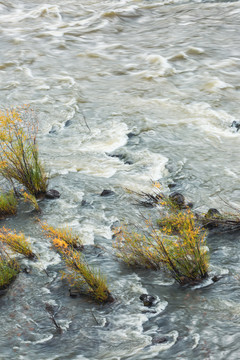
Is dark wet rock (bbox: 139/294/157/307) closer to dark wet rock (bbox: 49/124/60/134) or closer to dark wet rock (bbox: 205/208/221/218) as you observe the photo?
dark wet rock (bbox: 205/208/221/218)

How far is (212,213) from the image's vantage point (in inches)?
215

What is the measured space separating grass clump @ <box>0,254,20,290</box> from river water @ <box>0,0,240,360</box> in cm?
10

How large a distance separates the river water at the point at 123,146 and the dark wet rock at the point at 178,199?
274mm

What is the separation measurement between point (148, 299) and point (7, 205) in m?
2.49

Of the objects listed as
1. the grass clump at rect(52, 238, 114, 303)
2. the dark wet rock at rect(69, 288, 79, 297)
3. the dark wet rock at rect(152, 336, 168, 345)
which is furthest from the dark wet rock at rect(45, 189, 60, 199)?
the dark wet rock at rect(152, 336, 168, 345)

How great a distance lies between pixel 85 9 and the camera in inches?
Answer: 663

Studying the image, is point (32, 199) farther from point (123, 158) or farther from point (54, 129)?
point (54, 129)

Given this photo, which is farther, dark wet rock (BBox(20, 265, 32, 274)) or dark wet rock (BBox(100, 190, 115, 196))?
dark wet rock (BBox(100, 190, 115, 196))

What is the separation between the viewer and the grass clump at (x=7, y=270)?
4578 mm

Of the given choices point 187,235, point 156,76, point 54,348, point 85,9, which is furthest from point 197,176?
point 85,9

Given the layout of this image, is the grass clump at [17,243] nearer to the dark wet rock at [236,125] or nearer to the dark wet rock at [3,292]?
the dark wet rock at [3,292]

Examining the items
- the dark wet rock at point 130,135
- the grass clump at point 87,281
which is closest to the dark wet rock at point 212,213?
the grass clump at point 87,281

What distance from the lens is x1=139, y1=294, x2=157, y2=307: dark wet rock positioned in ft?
14.0

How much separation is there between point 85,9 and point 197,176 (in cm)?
1215
